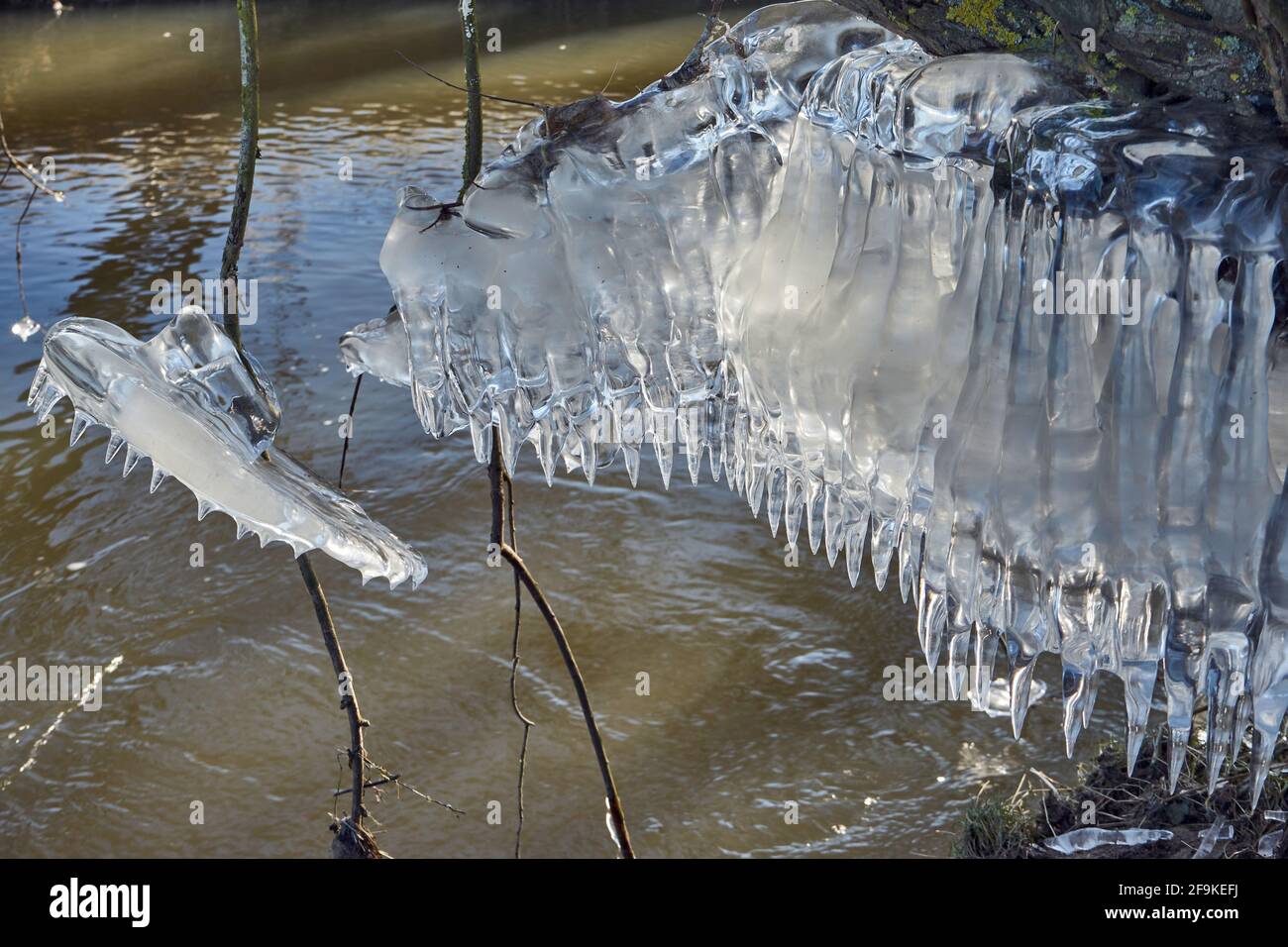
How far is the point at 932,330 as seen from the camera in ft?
3.51

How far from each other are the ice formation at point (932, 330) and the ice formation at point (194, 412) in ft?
0.50

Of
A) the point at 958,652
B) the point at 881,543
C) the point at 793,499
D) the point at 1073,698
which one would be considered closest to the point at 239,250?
the point at 793,499

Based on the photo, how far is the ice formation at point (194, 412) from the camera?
1232 millimetres

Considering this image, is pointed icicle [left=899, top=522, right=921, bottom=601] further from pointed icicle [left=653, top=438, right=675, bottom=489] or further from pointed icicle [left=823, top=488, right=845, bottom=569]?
pointed icicle [left=653, top=438, right=675, bottom=489]

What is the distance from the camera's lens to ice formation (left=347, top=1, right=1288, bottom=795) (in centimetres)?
95

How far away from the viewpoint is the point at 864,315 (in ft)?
3.62

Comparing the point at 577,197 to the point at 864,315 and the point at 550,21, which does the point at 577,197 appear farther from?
the point at 550,21

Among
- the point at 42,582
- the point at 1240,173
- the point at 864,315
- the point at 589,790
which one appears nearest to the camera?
the point at 1240,173

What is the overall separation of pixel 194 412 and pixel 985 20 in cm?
83

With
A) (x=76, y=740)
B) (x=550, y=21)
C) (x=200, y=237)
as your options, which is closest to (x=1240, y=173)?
(x=76, y=740)

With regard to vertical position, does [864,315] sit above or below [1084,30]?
below

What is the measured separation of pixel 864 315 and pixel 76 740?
2850mm

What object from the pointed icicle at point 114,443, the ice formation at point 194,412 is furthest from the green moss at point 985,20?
the pointed icicle at point 114,443

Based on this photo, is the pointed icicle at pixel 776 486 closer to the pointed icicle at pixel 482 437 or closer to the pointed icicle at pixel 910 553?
the pointed icicle at pixel 910 553
